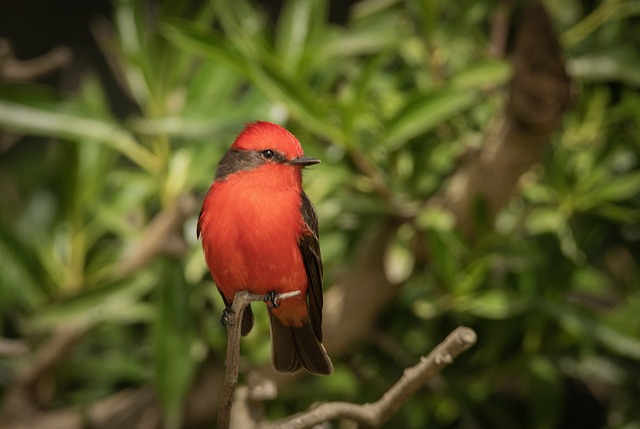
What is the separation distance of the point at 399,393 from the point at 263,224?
0.26 metres

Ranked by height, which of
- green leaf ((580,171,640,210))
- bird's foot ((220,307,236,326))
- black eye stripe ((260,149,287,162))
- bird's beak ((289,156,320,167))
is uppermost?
black eye stripe ((260,149,287,162))

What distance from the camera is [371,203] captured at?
1.76m

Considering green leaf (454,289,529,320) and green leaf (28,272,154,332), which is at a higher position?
green leaf (28,272,154,332)

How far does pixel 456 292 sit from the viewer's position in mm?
1779

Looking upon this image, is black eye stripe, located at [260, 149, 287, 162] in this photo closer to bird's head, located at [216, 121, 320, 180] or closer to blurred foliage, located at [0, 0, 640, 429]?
bird's head, located at [216, 121, 320, 180]

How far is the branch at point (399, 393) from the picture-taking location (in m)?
0.73

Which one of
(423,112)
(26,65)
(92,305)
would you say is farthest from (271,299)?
(26,65)

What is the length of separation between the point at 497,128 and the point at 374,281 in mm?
400

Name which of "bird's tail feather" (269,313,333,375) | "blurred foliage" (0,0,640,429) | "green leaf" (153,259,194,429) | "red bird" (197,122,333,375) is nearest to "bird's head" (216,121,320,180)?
"red bird" (197,122,333,375)

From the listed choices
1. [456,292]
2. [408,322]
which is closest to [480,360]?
[408,322]

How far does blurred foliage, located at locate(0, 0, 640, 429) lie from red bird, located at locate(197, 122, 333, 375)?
0.92 m

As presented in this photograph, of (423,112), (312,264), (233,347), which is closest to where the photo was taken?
(233,347)

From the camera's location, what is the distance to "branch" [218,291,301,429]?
62 centimetres

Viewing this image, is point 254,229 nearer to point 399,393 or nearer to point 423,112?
point 399,393
